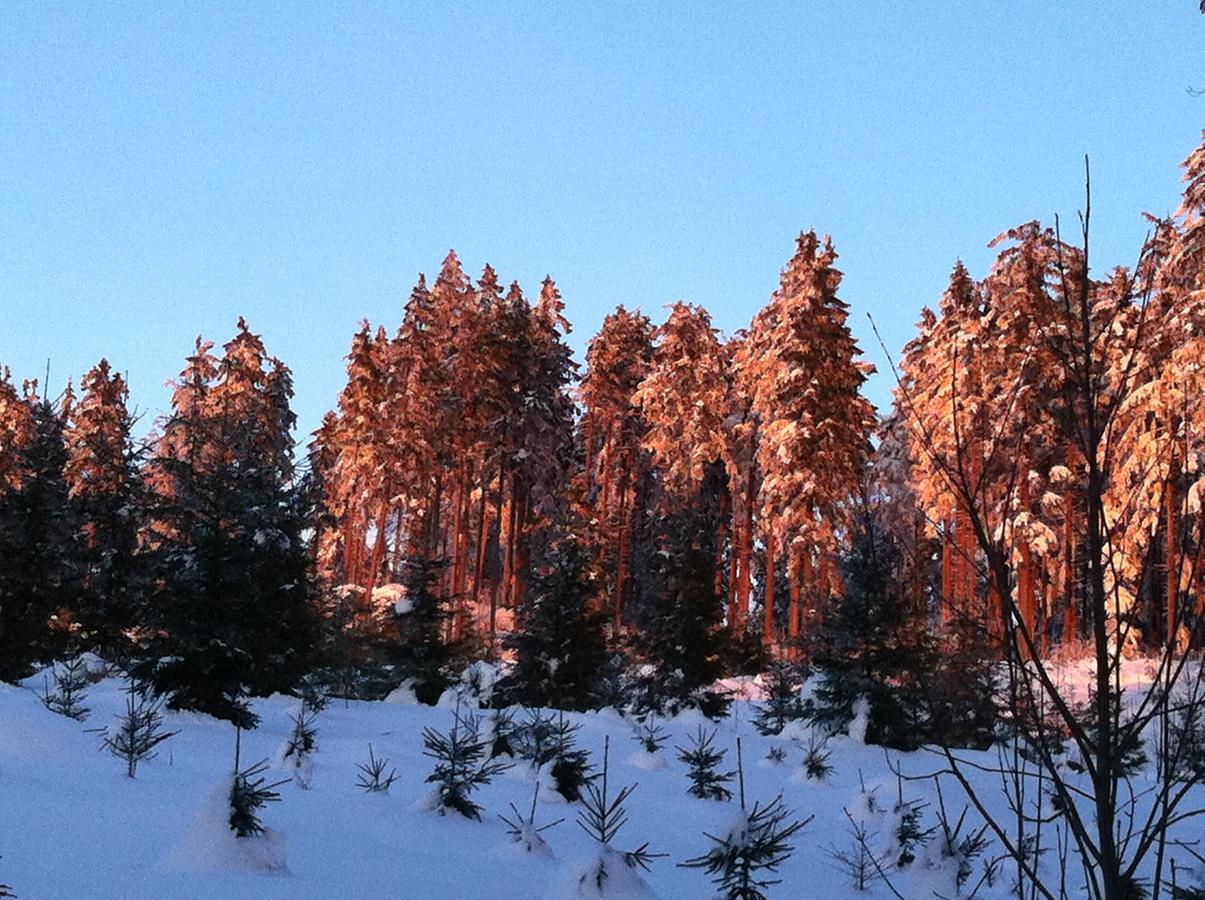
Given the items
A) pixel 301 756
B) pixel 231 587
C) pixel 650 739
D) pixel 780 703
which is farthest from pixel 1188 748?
pixel 780 703

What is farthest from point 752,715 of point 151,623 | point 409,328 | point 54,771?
point 409,328

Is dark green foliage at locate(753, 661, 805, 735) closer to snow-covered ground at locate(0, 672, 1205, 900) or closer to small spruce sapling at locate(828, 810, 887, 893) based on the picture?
snow-covered ground at locate(0, 672, 1205, 900)

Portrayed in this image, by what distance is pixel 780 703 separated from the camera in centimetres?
1658

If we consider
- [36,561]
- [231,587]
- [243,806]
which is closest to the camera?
[243,806]

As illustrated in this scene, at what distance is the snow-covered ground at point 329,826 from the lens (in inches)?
184

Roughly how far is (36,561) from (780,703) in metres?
12.4

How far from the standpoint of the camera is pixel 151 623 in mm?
11258

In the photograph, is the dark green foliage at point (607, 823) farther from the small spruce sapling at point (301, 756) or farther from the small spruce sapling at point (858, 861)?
the small spruce sapling at point (301, 756)

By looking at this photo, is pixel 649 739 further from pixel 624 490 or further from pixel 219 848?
pixel 624 490

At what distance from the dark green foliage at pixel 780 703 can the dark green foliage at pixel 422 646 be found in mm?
5605

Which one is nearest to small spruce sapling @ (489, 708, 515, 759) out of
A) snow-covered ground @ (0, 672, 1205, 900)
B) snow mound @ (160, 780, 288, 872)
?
snow-covered ground @ (0, 672, 1205, 900)

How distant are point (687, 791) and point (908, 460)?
3214cm

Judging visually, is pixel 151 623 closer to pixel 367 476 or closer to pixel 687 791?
pixel 687 791

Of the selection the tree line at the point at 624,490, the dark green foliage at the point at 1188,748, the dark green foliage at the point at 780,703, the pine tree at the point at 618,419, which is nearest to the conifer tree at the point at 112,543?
the tree line at the point at 624,490
